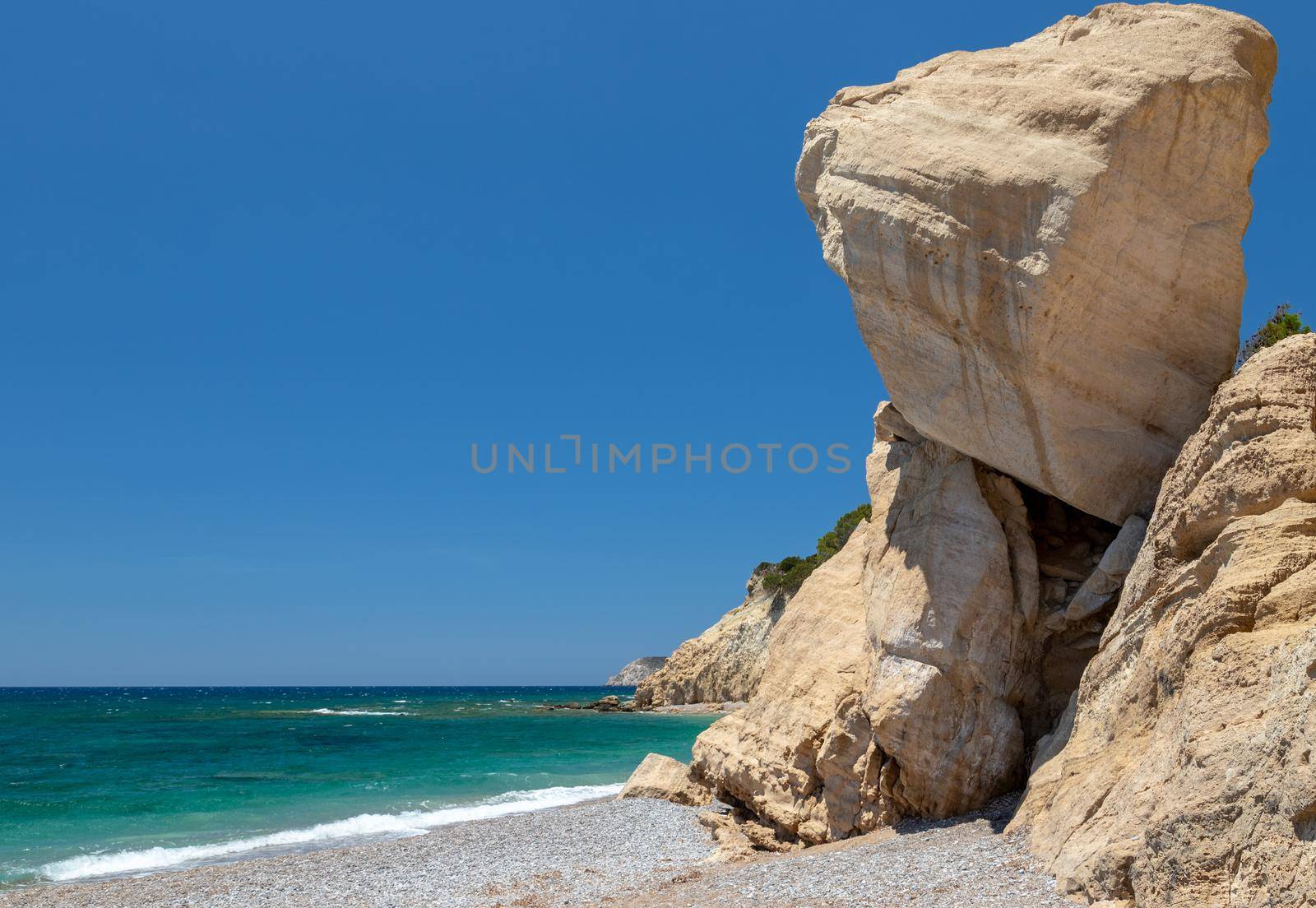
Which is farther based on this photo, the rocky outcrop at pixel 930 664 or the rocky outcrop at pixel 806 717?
the rocky outcrop at pixel 806 717

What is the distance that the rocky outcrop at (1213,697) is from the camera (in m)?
6.61

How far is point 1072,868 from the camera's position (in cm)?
859

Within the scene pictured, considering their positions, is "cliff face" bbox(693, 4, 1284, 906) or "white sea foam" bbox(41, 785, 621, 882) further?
"white sea foam" bbox(41, 785, 621, 882)

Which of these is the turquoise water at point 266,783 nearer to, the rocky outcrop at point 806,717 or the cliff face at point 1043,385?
the rocky outcrop at point 806,717

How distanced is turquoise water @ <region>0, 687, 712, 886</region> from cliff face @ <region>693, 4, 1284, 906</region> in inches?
465

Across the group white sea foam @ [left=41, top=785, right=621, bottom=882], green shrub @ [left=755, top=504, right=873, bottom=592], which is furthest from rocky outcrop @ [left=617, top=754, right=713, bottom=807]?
green shrub @ [left=755, top=504, right=873, bottom=592]

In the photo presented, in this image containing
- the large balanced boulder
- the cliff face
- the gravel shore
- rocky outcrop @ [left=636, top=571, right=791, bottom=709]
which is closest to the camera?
the gravel shore

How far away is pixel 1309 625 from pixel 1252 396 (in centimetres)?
286

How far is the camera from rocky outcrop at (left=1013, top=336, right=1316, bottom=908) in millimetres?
6605

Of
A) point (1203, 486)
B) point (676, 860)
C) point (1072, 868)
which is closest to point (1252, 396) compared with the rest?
point (1203, 486)

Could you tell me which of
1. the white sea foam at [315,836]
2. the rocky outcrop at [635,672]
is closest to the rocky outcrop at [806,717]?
the white sea foam at [315,836]

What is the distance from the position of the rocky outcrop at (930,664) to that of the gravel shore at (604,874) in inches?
28.3

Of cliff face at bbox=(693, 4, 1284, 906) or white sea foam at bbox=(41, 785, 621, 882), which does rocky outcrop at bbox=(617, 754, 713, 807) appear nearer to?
white sea foam at bbox=(41, 785, 621, 882)

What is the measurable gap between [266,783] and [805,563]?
1388 inches
